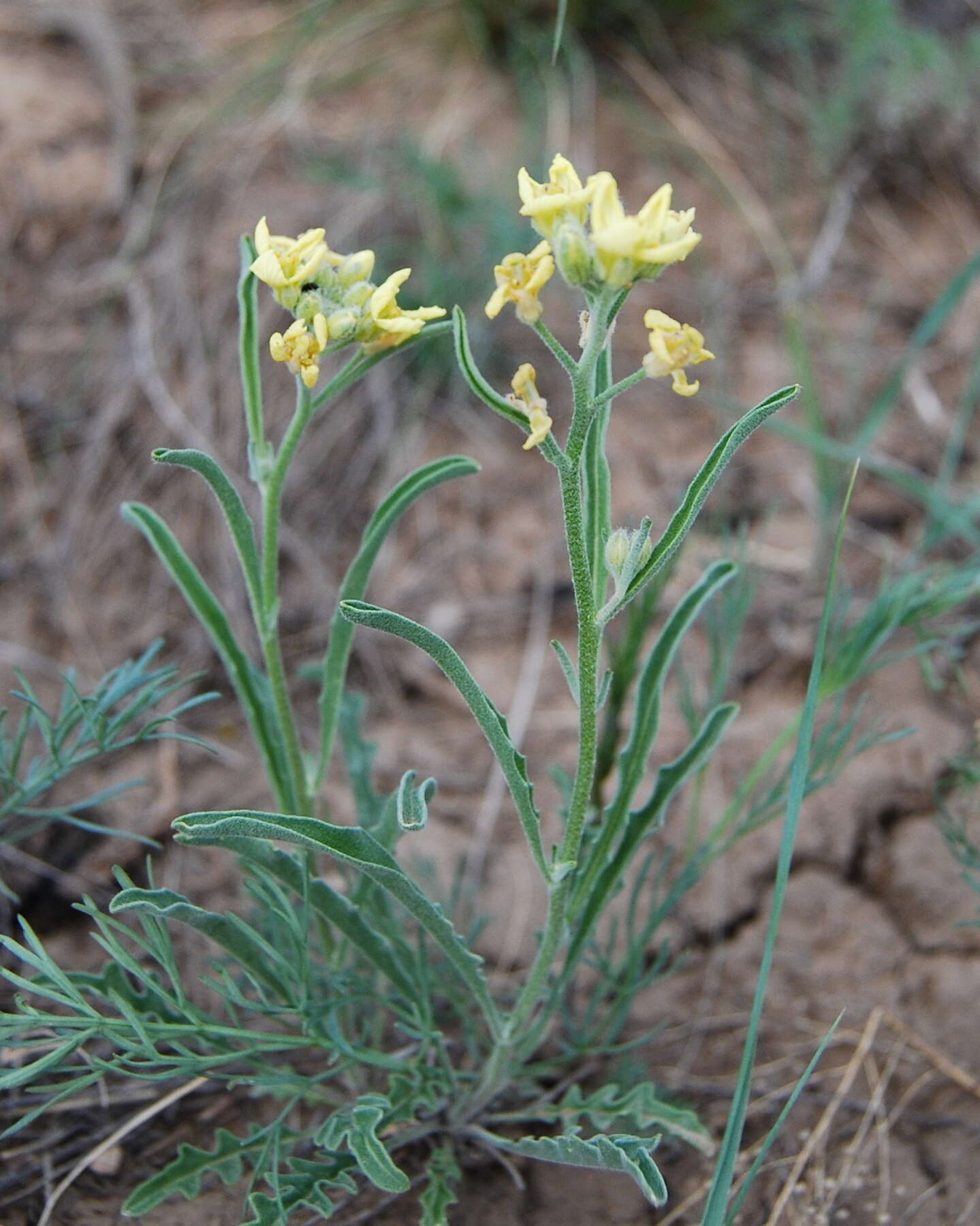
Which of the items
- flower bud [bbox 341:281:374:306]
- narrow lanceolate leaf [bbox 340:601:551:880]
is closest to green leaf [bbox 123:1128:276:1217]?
narrow lanceolate leaf [bbox 340:601:551:880]

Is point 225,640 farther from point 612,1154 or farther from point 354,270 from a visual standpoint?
point 612,1154

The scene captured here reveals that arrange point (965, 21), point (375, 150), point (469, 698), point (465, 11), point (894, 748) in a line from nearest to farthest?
point (469, 698) < point (894, 748) < point (375, 150) < point (465, 11) < point (965, 21)

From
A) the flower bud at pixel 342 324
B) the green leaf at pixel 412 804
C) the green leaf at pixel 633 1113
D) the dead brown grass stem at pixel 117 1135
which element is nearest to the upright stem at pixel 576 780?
the green leaf at pixel 633 1113

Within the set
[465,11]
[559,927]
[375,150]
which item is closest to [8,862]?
[559,927]

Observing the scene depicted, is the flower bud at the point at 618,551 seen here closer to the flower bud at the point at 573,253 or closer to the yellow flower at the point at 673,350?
the yellow flower at the point at 673,350

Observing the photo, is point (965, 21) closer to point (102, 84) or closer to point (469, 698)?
point (102, 84)

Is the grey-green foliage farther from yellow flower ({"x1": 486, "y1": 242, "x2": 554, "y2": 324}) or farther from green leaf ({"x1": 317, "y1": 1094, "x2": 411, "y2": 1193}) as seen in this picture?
yellow flower ({"x1": 486, "y1": 242, "x2": 554, "y2": 324})

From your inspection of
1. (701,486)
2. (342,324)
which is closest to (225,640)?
(342,324)
